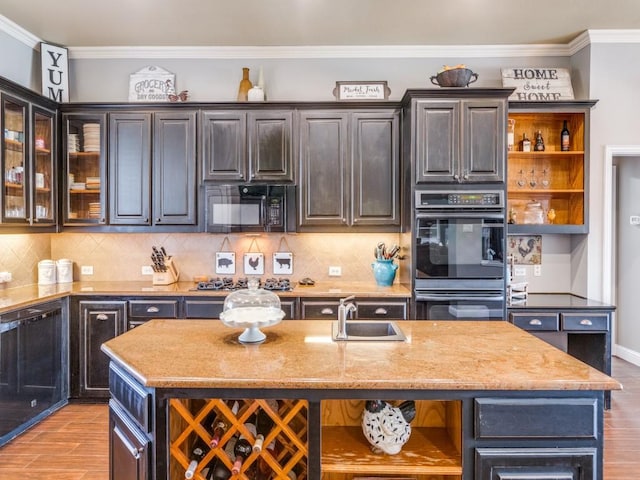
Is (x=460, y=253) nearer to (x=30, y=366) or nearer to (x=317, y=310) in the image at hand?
(x=317, y=310)

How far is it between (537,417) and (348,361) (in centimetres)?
74

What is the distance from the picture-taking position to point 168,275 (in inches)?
158

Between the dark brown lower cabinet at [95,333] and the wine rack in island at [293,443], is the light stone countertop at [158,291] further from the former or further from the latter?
the wine rack in island at [293,443]

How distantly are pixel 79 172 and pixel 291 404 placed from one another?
337 centimetres

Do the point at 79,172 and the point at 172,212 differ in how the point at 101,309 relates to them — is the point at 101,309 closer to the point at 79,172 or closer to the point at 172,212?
the point at 172,212

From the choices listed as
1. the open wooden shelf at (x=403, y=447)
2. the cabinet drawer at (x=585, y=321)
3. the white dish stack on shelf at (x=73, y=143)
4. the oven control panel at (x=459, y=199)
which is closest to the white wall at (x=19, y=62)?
the white dish stack on shelf at (x=73, y=143)

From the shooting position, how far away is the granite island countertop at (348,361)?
1542mm

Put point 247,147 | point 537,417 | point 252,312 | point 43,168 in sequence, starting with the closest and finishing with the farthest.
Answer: point 537,417 → point 252,312 → point 43,168 → point 247,147

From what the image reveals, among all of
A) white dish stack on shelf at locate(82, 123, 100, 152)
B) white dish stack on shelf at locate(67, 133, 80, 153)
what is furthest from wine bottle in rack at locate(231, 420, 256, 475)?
white dish stack on shelf at locate(67, 133, 80, 153)

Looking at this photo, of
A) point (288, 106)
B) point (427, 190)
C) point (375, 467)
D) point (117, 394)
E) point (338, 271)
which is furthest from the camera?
point (338, 271)

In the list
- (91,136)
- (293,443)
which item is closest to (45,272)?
(91,136)

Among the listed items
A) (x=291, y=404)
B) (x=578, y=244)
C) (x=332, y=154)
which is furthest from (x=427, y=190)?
(x=291, y=404)

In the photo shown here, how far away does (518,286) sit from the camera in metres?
3.63

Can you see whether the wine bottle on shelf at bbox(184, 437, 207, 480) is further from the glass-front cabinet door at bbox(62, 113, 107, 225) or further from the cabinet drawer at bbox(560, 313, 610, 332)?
the cabinet drawer at bbox(560, 313, 610, 332)
